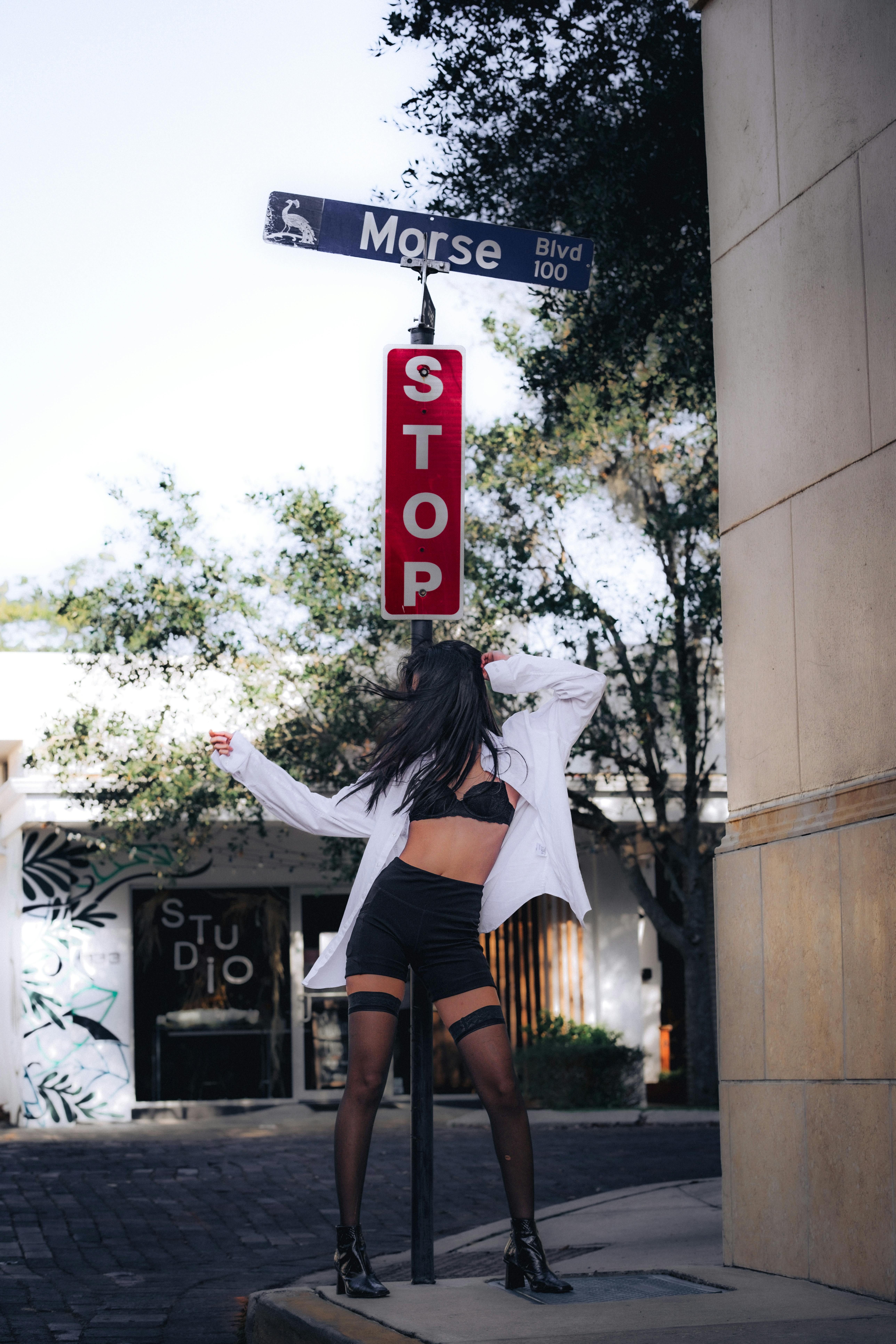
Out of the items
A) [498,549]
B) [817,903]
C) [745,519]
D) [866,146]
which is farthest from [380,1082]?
[498,549]

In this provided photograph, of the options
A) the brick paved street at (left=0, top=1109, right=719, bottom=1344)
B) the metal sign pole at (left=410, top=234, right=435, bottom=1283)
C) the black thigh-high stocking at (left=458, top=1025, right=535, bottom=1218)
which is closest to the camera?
the black thigh-high stocking at (left=458, top=1025, right=535, bottom=1218)

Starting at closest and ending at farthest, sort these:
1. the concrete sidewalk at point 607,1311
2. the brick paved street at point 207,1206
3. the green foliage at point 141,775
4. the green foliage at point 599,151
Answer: the concrete sidewalk at point 607,1311, the brick paved street at point 207,1206, the green foliage at point 599,151, the green foliage at point 141,775

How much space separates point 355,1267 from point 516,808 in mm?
1421

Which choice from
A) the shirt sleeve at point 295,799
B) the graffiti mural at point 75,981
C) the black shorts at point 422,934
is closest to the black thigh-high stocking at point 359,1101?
the black shorts at point 422,934

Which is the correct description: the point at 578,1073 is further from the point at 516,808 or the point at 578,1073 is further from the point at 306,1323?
the point at 306,1323

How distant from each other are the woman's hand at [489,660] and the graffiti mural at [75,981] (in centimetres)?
1270

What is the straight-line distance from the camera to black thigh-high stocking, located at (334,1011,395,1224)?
438cm

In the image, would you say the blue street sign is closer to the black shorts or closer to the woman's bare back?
the woman's bare back

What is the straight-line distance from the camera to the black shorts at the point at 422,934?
443 cm

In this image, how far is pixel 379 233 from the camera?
5.22m

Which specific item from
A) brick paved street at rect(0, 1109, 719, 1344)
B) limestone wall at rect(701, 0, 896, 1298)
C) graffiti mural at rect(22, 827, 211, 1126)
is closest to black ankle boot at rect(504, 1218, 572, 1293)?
limestone wall at rect(701, 0, 896, 1298)

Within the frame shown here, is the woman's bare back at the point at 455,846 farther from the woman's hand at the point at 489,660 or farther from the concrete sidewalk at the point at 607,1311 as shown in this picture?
the concrete sidewalk at the point at 607,1311

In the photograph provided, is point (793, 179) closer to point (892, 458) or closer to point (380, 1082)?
point (892, 458)

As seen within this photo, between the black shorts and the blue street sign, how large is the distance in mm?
2156
